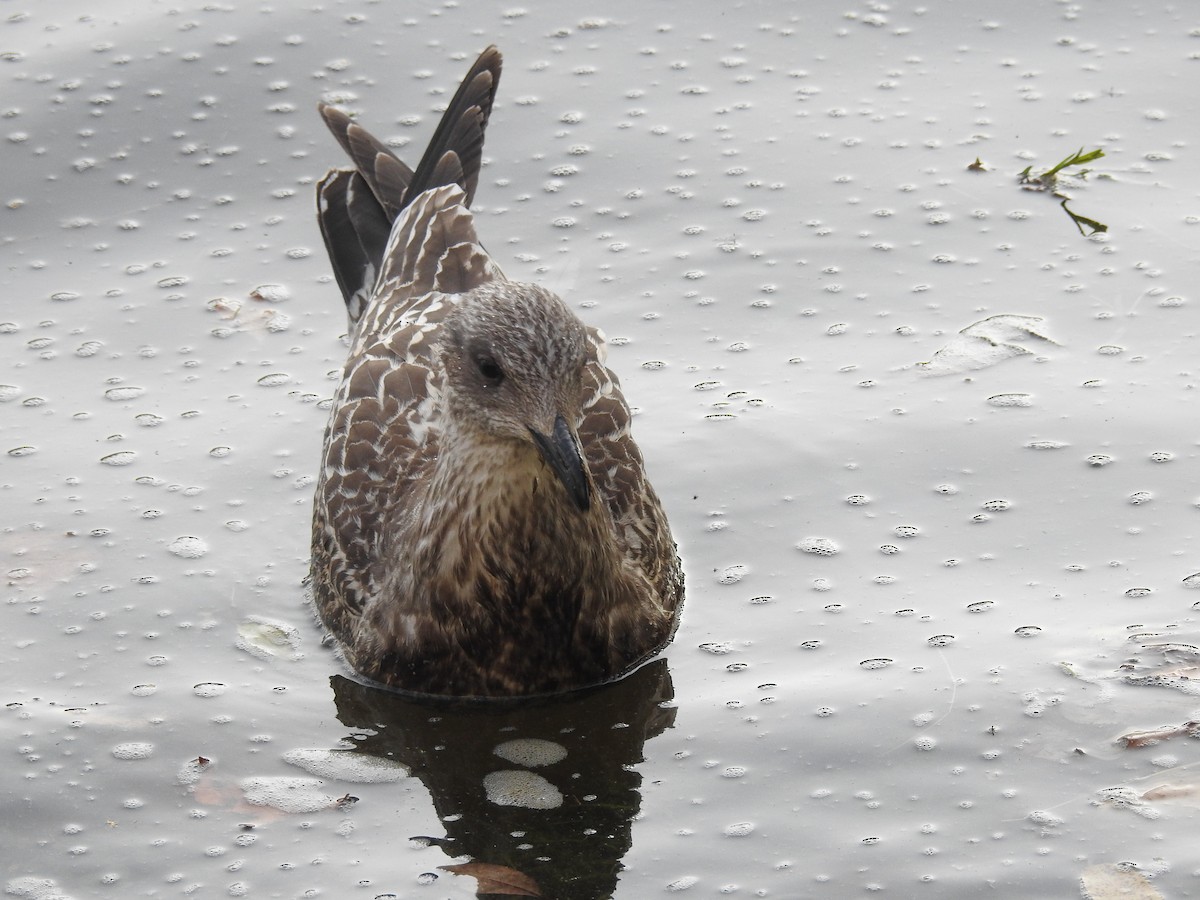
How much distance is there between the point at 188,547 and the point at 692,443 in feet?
5.59

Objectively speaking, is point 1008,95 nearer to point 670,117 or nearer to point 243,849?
point 670,117

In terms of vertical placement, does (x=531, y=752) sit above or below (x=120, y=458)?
below

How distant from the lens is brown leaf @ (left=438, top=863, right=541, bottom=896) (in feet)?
15.5

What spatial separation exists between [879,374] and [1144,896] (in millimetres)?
2649

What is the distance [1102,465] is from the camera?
6.30m

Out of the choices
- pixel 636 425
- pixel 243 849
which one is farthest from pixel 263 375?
pixel 243 849

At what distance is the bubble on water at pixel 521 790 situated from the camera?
5.06 m

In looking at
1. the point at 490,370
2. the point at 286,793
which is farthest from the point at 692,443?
the point at 286,793

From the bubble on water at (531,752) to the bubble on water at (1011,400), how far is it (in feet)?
7.19

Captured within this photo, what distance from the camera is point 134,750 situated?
5273mm

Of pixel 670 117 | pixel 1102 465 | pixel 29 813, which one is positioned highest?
pixel 670 117

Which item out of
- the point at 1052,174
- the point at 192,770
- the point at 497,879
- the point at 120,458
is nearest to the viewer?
the point at 497,879

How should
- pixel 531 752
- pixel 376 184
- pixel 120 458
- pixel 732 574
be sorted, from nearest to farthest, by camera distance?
pixel 531 752 → pixel 732 574 → pixel 120 458 → pixel 376 184

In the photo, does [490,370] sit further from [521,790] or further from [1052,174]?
[1052,174]
